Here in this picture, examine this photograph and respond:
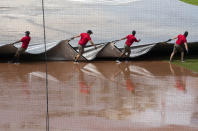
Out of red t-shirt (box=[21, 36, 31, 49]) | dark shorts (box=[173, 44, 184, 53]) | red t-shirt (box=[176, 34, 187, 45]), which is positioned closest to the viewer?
red t-shirt (box=[21, 36, 31, 49])

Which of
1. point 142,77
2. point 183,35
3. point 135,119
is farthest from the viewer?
point 183,35

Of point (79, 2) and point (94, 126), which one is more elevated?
point (79, 2)

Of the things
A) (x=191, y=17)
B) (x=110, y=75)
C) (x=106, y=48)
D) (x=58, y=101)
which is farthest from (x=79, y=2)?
(x=58, y=101)

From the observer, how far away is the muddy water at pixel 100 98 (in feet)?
25.2

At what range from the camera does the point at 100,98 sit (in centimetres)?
988

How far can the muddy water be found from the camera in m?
7.70

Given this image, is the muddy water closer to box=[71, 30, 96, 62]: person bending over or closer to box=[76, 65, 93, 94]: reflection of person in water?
box=[76, 65, 93, 94]: reflection of person in water

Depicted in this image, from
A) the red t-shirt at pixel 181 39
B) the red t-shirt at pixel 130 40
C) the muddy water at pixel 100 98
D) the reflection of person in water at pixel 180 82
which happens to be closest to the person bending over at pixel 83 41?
the muddy water at pixel 100 98

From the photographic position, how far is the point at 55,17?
18781 mm

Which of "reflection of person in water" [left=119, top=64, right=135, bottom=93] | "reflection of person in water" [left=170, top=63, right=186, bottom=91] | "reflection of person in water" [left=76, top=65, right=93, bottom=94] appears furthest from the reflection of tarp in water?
"reflection of person in water" [left=76, top=65, right=93, bottom=94]

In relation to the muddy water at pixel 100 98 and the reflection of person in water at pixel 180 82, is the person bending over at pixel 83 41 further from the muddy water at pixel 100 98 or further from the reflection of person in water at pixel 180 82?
the reflection of person in water at pixel 180 82

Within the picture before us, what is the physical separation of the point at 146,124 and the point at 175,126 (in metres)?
0.53

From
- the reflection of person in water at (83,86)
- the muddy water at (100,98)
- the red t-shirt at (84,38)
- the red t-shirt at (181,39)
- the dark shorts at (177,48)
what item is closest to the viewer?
the muddy water at (100,98)

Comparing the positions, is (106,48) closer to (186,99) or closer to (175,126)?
(186,99)
